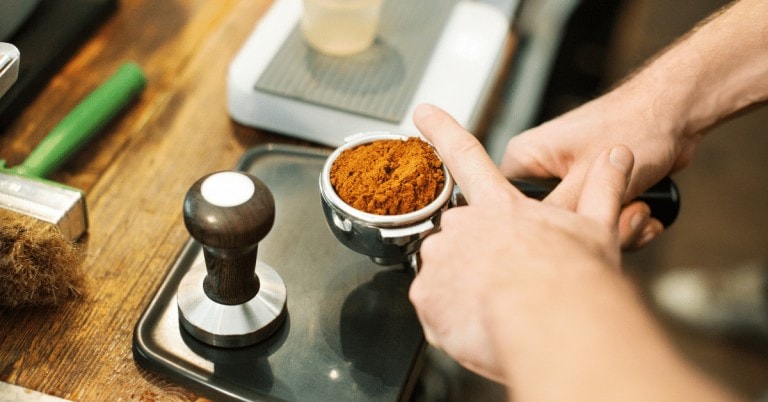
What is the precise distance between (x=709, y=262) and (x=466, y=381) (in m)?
0.80

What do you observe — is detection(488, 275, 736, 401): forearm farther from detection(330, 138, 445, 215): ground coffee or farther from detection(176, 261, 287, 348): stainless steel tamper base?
detection(176, 261, 287, 348): stainless steel tamper base

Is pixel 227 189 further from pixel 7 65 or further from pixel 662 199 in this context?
pixel 662 199

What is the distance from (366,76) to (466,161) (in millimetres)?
347

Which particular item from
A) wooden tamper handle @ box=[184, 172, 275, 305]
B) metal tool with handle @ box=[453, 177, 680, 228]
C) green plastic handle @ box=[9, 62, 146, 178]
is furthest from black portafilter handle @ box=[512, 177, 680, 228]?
green plastic handle @ box=[9, 62, 146, 178]

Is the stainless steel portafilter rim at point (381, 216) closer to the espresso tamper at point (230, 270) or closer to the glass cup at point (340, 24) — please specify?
the espresso tamper at point (230, 270)

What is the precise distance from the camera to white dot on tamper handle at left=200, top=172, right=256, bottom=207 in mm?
602

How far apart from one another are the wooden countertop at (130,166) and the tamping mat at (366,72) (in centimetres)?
8

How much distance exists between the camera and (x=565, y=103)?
75.5 inches

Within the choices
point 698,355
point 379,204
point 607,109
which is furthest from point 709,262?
point 379,204

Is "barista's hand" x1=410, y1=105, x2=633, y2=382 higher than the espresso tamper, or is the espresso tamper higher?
"barista's hand" x1=410, y1=105, x2=633, y2=382

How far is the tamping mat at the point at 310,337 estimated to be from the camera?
0.68m

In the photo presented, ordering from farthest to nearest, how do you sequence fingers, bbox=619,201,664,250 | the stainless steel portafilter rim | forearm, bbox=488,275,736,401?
fingers, bbox=619,201,664,250
the stainless steel portafilter rim
forearm, bbox=488,275,736,401

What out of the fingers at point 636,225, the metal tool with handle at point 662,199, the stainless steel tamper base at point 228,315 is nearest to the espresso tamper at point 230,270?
the stainless steel tamper base at point 228,315

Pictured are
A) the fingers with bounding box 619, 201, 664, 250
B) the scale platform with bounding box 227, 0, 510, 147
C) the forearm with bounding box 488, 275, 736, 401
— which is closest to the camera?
the forearm with bounding box 488, 275, 736, 401
